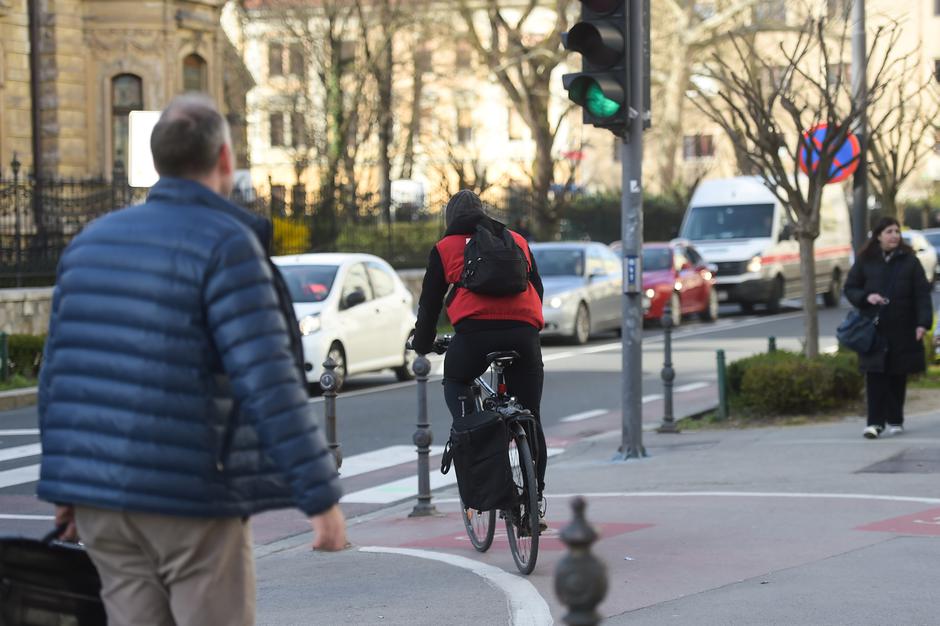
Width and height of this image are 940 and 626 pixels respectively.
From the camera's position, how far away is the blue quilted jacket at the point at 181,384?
12.3 ft

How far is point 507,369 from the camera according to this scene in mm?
8219

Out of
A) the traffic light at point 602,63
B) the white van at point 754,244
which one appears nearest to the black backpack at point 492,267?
the traffic light at point 602,63

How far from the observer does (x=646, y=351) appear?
23406mm

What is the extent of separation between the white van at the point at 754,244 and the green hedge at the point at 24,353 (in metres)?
16.5

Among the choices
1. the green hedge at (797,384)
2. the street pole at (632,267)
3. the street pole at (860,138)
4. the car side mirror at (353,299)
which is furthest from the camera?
the car side mirror at (353,299)

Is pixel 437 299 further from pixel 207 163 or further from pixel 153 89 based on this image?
pixel 153 89

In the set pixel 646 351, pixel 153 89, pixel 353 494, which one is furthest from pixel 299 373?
pixel 153 89

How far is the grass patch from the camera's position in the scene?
17531 millimetres

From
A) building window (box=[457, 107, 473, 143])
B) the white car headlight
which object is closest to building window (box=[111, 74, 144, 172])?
the white car headlight

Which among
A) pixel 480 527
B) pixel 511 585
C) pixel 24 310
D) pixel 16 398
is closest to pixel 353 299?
pixel 16 398

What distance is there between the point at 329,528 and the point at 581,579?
769mm

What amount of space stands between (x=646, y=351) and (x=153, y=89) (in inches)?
628

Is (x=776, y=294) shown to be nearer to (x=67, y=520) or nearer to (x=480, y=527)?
(x=480, y=527)

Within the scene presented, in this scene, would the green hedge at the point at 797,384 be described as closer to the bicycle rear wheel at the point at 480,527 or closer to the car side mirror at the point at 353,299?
the car side mirror at the point at 353,299
